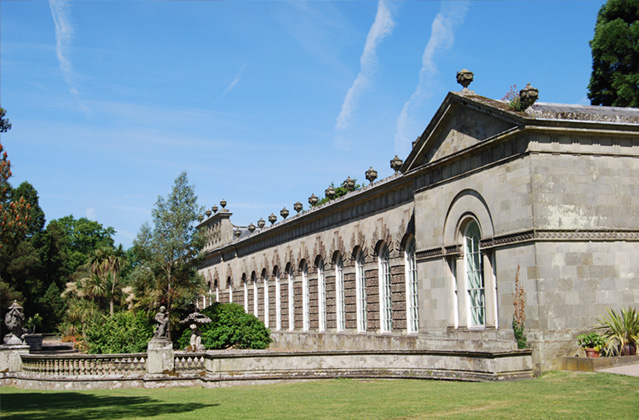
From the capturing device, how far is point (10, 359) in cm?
2389

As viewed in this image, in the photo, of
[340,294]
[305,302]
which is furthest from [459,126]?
[305,302]

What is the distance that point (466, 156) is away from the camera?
20328 millimetres

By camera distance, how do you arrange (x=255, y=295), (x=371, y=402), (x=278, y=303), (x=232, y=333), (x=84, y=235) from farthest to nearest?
(x=84, y=235) → (x=255, y=295) → (x=278, y=303) → (x=232, y=333) → (x=371, y=402)

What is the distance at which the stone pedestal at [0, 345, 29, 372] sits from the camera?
23812 millimetres

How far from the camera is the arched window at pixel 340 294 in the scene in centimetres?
3247

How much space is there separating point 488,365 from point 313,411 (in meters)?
5.41

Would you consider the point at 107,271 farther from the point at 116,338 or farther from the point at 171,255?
the point at 116,338

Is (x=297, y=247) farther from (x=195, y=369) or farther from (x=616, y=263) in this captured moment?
(x=616, y=263)

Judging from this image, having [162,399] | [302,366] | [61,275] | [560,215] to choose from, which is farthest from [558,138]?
[61,275]

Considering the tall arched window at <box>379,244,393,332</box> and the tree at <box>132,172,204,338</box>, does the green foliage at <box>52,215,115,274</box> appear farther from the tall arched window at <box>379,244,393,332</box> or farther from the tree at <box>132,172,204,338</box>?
the tall arched window at <box>379,244,393,332</box>

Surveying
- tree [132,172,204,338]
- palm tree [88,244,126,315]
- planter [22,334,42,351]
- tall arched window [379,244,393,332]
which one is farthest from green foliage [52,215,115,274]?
tall arched window [379,244,393,332]

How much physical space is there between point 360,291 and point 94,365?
1257 cm

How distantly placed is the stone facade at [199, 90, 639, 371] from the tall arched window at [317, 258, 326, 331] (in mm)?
6410

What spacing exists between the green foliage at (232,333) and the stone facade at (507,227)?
881 cm
